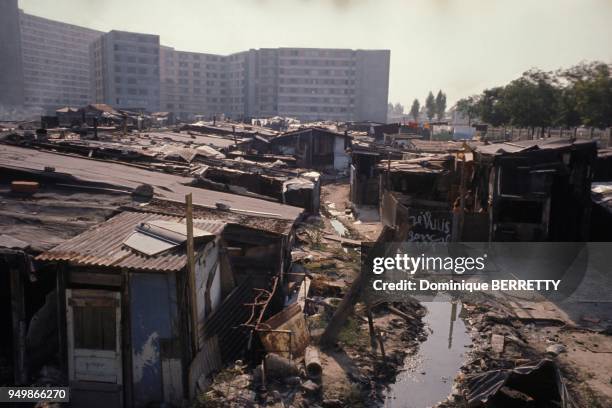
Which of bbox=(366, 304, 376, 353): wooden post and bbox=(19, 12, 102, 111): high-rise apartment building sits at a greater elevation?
bbox=(19, 12, 102, 111): high-rise apartment building

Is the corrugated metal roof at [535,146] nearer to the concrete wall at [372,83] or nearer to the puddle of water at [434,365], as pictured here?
the puddle of water at [434,365]

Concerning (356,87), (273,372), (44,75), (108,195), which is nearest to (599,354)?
(273,372)

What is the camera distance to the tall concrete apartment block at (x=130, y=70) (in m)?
86.1

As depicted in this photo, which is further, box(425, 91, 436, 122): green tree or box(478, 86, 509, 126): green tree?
box(425, 91, 436, 122): green tree

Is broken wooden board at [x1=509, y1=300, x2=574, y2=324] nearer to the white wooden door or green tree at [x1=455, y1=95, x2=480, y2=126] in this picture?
the white wooden door

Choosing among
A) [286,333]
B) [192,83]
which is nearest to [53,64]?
[192,83]

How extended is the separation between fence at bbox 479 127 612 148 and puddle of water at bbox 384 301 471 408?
31.0m

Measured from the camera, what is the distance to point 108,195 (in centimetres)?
976

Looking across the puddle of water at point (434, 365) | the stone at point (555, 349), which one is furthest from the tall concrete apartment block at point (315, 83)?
the stone at point (555, 349)

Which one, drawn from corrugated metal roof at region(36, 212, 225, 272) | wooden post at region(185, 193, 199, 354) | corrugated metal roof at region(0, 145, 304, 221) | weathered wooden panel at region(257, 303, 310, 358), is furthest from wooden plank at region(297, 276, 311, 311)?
corrugated metal roof at region(36, 212, 225, 272)

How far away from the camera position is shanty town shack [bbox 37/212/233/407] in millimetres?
6672

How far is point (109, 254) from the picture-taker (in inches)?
261

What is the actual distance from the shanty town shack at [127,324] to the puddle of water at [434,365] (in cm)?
342

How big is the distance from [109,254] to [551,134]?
47.8m
